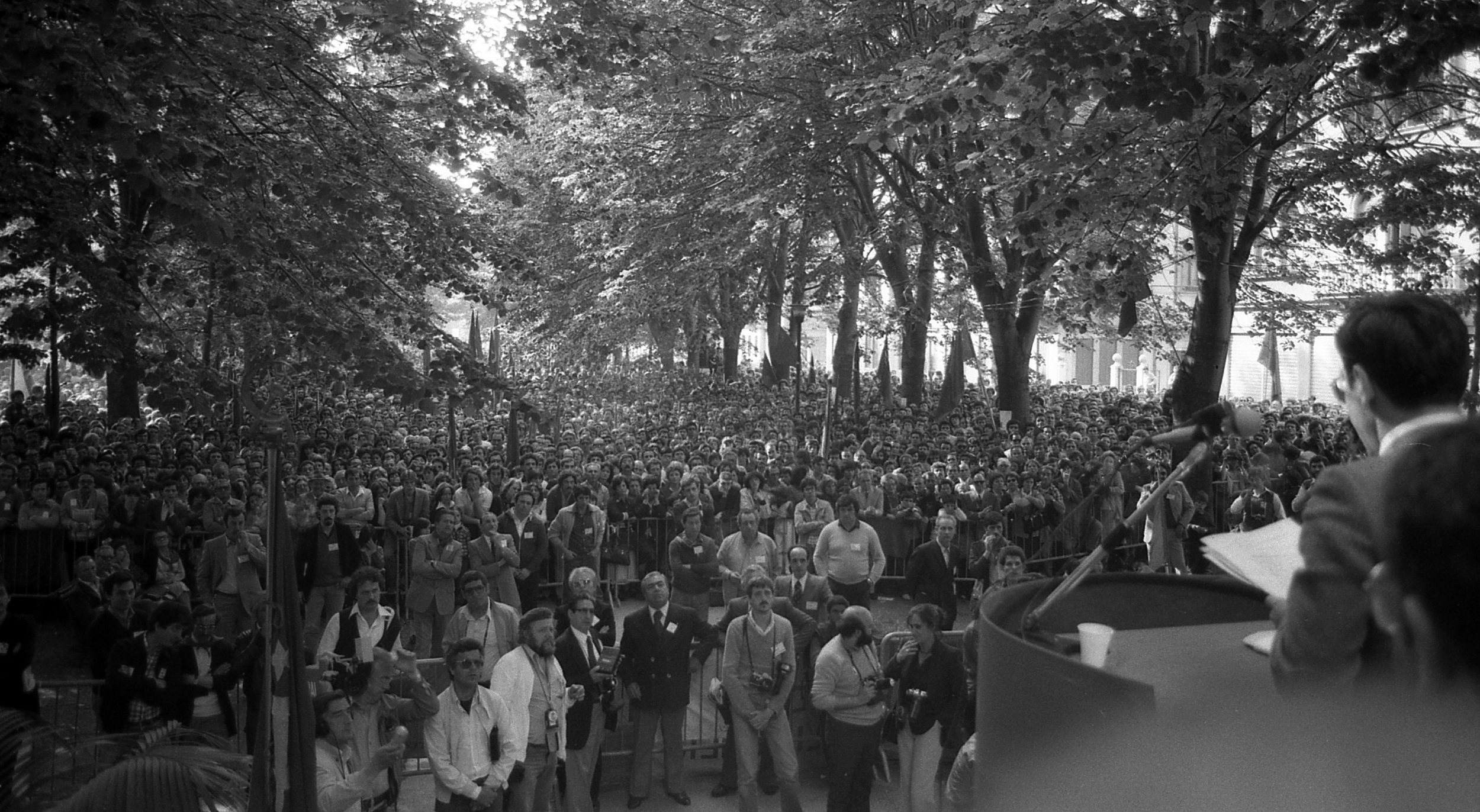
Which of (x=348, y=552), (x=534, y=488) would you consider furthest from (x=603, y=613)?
(x=534, y=488)

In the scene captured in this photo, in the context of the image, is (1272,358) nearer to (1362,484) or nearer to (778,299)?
(778,299)

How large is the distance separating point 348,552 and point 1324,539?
11830mm

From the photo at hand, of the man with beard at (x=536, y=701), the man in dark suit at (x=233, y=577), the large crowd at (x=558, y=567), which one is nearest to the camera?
the man with beard at (x=536, y=701)

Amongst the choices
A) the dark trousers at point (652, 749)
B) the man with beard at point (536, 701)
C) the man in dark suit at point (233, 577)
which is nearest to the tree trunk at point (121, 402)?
the man in dark suit at point (233, 577)

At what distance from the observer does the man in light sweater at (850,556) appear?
12.7m

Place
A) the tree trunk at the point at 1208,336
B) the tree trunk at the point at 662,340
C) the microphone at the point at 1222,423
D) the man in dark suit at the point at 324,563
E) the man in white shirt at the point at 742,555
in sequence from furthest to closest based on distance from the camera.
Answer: the tree trunk at the point at 662,340 < the tree trunk at the point at 1208,336 < the man in white shirt at the point at 742,555 < the man in dark suit at the point at 324,563 < the microphone at the point at 1222,423

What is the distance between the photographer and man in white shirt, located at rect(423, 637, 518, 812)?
7.96 meters

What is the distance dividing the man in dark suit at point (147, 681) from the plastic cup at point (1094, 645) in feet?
25.9

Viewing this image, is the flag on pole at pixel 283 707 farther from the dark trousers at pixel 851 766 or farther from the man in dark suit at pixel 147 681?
the dark trousers at pixel 851 766

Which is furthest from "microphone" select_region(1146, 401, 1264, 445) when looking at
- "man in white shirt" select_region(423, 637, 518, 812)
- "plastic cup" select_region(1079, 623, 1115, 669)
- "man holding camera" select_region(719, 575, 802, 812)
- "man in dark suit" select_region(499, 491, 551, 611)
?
"man in dark suit" select_region(499, 491, 551, 611)

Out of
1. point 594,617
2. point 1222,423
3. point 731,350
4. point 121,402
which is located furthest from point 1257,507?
point 731,350

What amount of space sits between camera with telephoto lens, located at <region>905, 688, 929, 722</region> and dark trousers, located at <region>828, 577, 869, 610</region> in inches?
150

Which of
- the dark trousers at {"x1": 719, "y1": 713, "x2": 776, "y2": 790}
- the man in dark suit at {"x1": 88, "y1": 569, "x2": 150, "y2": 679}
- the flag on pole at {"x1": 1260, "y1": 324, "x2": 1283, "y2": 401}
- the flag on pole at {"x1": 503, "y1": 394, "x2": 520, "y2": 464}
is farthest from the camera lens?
the flag on pole at {"x1": 1260, "y1": 324, "x2": 1283, "y2": 401}

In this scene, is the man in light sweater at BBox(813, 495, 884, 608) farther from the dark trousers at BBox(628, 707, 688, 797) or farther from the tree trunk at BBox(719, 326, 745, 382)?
the tree trunk at BBox(719, 326, 745, 382)
